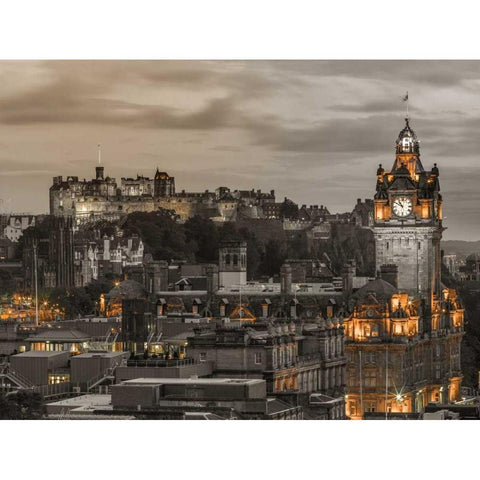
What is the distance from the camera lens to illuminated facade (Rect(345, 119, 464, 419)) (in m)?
69.6

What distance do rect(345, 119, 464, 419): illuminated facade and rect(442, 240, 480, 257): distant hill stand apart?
0.63 m

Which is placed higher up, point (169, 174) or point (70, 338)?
point (169, 174)

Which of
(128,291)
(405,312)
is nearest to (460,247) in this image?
(405,312)

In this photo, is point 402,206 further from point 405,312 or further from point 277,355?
point 277,355

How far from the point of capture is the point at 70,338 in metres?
69.6

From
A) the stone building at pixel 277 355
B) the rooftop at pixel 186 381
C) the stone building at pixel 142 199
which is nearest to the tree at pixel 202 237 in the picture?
the stone building at pixel 142 199

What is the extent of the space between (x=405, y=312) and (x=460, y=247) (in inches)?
266

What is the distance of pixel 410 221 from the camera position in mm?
77812

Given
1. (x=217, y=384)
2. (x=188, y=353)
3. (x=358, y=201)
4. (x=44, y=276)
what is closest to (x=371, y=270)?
(x=358, y=201)

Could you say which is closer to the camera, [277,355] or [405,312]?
[277,355]

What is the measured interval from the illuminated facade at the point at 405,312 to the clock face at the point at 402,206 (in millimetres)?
34

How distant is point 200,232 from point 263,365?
36.3 metres

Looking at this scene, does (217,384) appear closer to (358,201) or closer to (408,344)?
(408,344)

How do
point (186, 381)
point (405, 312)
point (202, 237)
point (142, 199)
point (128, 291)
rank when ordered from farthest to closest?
point (202, 237) < point (142, 199) < point (128, 291) < point (405, 312) < point (186, 381)
